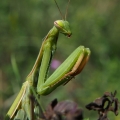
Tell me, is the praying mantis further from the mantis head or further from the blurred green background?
the blurred green background

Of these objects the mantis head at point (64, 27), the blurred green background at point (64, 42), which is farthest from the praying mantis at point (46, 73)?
the blurred green background at point (64, 42)

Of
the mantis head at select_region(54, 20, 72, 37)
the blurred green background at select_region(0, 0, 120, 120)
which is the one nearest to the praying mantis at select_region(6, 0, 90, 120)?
the mantis head at select_region(54, 20, 72, 37)

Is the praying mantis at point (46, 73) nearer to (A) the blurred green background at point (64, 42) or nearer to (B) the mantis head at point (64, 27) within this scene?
(B) the mantis head at point (64, 27)

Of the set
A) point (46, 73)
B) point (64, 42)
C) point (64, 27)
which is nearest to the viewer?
point (46, 73)

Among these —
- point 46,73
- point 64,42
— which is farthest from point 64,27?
point 64,42

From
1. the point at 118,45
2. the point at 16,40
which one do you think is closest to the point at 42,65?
the point at 16,40

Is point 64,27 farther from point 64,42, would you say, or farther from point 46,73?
point 64,42

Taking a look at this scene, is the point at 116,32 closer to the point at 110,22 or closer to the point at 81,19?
the point at 110,22
